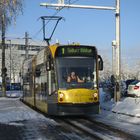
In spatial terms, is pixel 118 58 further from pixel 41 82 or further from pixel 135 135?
pixel 135 135

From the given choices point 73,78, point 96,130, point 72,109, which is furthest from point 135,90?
point 96,130

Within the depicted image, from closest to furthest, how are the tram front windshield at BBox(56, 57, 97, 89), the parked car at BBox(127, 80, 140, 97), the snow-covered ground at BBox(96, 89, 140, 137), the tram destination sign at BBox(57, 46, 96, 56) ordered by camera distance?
1. the snow-covered ground at BBox(96, 89, 140, 137)
2. the tram front windshield at BBox(56, 57, 97, 89)
3. the tram destination sign at BBox(57, 46, 96, 56)
4. the parked car at BBox(127, 80, 140, 97)

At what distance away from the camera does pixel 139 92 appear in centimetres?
3438

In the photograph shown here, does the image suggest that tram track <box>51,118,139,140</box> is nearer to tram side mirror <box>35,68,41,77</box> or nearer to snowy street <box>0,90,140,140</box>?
snowy street <box>0,90,140,140</box>

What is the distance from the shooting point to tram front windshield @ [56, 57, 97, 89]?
19734mm

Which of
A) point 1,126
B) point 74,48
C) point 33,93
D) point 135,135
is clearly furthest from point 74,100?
point 33,93

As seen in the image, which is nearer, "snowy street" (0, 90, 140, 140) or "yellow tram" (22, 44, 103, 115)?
"snowy street" (0, 90, 140, 140)

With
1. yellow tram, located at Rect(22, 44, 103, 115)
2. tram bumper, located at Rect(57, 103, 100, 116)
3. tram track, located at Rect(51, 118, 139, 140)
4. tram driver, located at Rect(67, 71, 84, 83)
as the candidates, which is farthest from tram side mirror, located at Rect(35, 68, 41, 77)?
tram track, located at Rect(51, 118, 139, 140)

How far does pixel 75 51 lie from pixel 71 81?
148 centimetres

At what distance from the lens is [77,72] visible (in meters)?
19.9

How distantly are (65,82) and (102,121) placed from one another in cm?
233

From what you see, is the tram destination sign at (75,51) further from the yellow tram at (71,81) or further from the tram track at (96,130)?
the tram track at (96,130)

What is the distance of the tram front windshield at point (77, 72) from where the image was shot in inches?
777

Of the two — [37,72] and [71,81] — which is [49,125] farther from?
[37,72]
